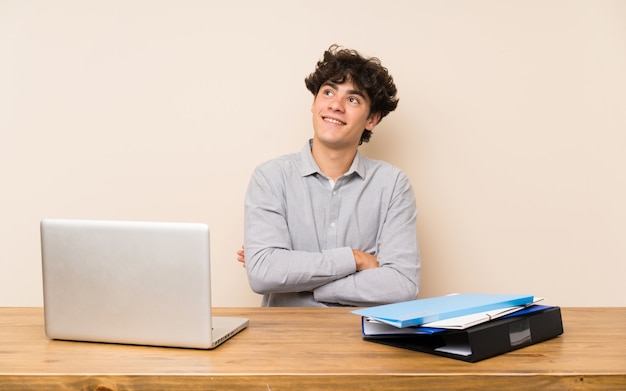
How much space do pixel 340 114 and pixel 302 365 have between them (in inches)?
57.4

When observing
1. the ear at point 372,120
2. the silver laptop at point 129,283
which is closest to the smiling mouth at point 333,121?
the ear at point 372,120

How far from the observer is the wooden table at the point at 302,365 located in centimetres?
109

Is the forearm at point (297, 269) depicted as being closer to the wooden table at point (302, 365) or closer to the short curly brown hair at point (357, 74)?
the wooden table at point (302, 365)

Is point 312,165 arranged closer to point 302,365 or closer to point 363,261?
point 363,261

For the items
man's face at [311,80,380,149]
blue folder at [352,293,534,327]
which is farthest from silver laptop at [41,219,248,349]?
man's face at [311,80,380,149]

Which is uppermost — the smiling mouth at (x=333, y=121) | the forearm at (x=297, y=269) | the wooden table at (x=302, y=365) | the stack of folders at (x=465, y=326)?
the smiling mouth at (x=333, y=121)

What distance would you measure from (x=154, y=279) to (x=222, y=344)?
191 mm

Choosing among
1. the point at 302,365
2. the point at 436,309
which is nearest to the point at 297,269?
the point at 436,309

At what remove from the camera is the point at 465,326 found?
119 cm

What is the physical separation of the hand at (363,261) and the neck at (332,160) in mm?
380

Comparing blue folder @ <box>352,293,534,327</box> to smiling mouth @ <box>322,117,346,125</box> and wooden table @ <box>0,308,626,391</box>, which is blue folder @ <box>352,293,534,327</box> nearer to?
wooden table @ <box>0,308,626,391</box>

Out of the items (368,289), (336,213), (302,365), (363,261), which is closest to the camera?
(302,365)

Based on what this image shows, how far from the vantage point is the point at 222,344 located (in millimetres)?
1304

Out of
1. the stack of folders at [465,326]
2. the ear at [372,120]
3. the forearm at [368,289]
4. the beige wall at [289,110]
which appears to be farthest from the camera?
the beige wall at [289,110]
